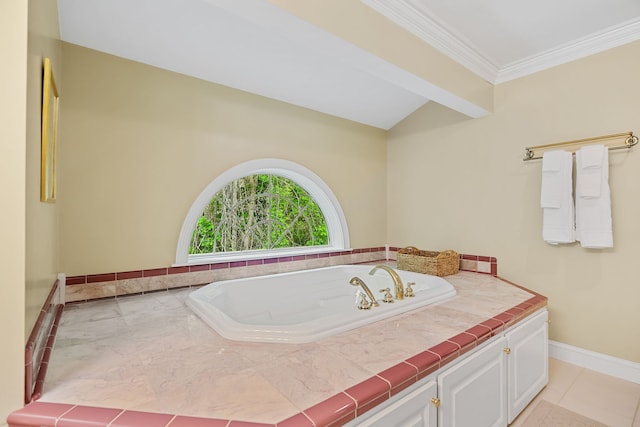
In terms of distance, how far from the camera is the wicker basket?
2719 mm

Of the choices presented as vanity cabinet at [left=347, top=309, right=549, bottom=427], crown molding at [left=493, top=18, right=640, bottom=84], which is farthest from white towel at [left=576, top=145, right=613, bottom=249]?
crown molding at [left=493, top=18, right=640, bottom=84]

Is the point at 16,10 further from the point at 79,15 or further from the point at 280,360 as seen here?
the point at 280,360

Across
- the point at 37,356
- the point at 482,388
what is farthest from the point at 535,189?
the point at 37,356

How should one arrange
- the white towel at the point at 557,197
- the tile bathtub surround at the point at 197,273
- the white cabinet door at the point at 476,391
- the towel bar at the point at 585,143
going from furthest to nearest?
1. the white towel at the point at 557,197
2. the towel bar at the point at 585,143
3. the tile bathtub surround at the point at 197,273
4. the white cabinet door at the point at 476,391

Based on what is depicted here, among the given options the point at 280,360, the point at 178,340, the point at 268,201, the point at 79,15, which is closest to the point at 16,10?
the point at 79,15

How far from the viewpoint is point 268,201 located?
299cm

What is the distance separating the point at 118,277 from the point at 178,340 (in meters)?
0.99

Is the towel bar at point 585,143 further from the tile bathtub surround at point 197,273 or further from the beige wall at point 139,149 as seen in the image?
the beige wall at point 139,149

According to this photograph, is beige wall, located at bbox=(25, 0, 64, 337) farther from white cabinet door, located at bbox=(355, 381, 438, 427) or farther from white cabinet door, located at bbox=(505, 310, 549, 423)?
white cabinet door, located at bbox=(505, 310, 549, 423)

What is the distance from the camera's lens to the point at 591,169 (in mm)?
2184

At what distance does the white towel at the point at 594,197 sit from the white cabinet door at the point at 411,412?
180 centimetres

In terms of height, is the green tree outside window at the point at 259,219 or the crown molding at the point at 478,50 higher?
the crown molding at the point at 478,50

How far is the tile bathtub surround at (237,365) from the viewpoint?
3.00ft

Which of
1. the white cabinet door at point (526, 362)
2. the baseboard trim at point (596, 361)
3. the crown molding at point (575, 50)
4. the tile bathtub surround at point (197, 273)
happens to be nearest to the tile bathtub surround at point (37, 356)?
the tile bathtub surround at point (197, 273)
